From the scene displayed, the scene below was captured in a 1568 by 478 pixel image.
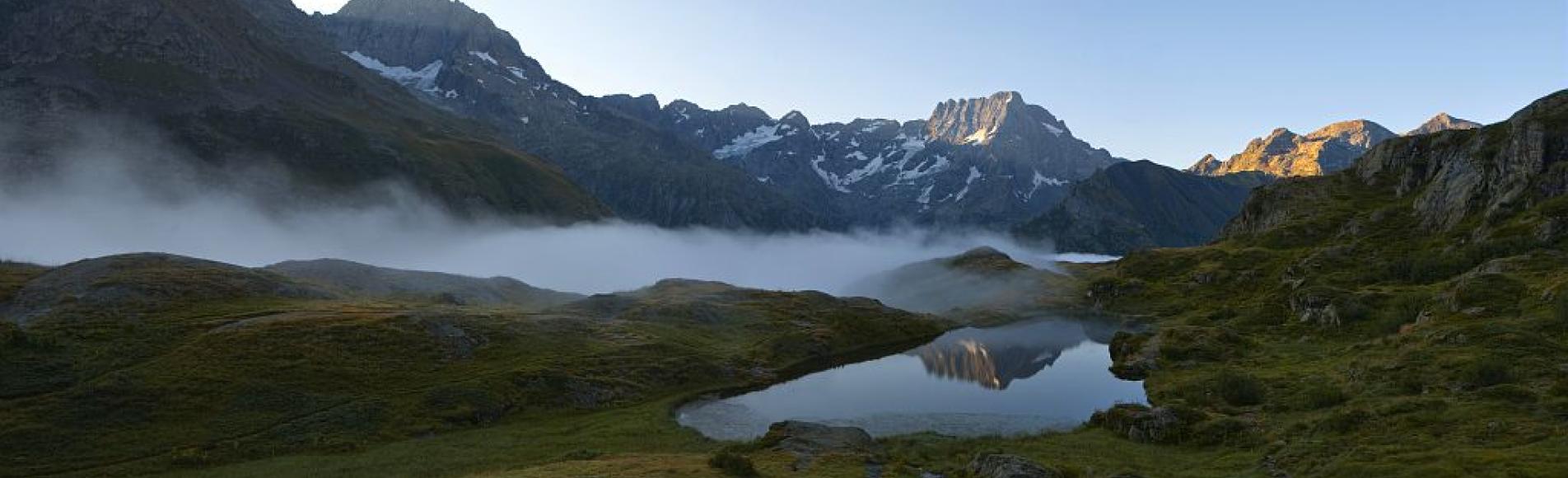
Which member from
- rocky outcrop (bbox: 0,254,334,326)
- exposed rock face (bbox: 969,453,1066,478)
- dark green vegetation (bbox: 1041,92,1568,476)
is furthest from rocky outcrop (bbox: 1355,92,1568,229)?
rocky outcrop (bbox: 0,254,334,326)

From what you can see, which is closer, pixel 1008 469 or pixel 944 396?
pixel 1008 469

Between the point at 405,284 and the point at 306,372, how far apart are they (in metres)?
86.2

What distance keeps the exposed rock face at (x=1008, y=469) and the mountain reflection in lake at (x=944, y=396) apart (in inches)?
862

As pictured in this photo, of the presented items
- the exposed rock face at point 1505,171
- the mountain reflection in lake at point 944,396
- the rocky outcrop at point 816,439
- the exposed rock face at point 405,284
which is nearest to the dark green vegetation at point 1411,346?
the exposed rock face at point 1505,171

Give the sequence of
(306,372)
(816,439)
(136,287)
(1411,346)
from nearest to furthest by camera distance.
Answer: (816,439) < (1411,346) < (306,372) < (136,287)

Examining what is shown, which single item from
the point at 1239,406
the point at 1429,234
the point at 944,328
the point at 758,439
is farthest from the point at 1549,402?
the point at 1429,234

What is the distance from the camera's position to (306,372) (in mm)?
86938

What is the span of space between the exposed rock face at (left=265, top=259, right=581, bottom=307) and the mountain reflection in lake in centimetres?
7739

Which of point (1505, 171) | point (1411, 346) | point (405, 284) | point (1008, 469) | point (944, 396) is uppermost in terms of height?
point (1505, 171)

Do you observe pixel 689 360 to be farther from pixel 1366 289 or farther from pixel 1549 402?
pixel 1366 289

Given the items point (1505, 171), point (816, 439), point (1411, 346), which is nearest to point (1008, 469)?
point (816, 439)

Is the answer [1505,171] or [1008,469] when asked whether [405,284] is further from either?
[1505,171]

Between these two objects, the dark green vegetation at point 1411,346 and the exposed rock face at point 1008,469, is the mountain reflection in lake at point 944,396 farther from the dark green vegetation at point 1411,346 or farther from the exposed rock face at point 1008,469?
the exposed rock face at point 1008,469

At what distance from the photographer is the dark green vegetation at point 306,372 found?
224ft
